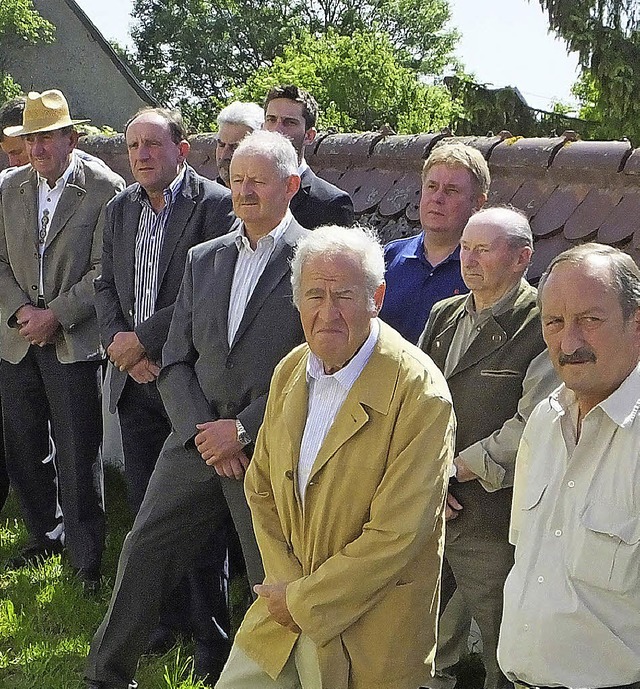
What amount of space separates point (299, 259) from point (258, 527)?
2.56 feet

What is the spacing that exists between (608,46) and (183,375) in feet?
58.3

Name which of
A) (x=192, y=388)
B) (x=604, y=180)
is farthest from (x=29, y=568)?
(x=604, y=180)

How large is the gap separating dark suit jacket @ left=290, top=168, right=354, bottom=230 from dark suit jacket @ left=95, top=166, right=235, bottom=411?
295 mm

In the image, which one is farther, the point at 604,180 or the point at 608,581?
the point at 604,180

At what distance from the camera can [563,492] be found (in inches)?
89.9

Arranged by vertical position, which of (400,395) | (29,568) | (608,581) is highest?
(400,395)

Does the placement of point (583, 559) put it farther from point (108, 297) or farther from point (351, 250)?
point (108, 297)

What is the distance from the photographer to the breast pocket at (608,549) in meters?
2.16

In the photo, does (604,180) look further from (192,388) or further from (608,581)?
(608,581)

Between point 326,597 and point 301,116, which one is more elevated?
point 301,116

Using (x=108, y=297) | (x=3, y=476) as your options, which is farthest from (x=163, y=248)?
(x=3, y=476)

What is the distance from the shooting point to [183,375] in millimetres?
3646

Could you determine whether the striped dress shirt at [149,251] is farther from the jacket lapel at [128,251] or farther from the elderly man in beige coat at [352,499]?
the elderly man in beige coat at [352,499]

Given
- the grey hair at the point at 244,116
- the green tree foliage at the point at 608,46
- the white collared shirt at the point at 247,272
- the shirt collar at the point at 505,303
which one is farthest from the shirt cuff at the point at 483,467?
the green tree foliage at the point at 608,46
